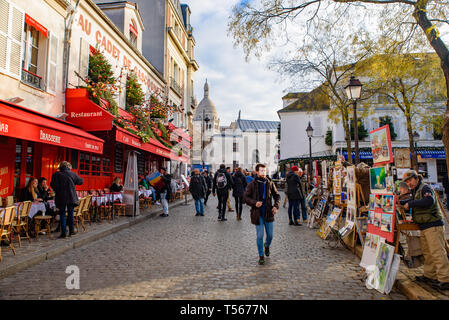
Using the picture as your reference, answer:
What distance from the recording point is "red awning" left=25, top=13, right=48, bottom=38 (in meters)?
8.06

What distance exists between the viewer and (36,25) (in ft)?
27.4

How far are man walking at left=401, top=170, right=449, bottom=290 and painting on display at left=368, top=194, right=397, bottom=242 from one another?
0.81ft

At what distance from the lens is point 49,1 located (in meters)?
8.83

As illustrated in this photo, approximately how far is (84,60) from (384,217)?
10351 millimetres

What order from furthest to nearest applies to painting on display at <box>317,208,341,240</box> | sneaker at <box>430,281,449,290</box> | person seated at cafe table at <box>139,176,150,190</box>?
person seated at cafe table at <box>139,176,150,190</box> < painting on display at <box>317,208,341,240</box> < sneaker at <box>430,281,449,290</box>

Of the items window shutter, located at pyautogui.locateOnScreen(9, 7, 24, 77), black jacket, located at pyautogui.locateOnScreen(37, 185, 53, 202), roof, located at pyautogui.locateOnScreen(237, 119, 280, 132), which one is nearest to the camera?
window shutter, located at pyautogui.locateOnScreen(9, 7, 24, 77)

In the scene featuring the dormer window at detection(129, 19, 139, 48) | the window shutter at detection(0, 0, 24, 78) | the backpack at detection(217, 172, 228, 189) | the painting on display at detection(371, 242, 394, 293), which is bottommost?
the painting on display at detection(371, 242, 394, 293)

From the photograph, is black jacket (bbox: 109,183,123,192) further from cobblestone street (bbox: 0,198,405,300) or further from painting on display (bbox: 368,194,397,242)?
painting on display (bbox: 368,194,397,242)

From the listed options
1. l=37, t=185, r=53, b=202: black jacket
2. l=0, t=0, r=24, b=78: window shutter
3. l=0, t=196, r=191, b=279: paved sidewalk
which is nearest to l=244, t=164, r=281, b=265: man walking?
l=0, t=196, r=191, b=279: paved sidewalk

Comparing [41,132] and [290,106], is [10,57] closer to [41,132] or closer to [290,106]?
[41,132]

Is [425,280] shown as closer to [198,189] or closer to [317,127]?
[198,189]

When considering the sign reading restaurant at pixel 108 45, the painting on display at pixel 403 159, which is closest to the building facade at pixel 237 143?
the sign reading restaurant at pixel 108 45

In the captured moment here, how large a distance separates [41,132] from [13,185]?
6.95 feet
